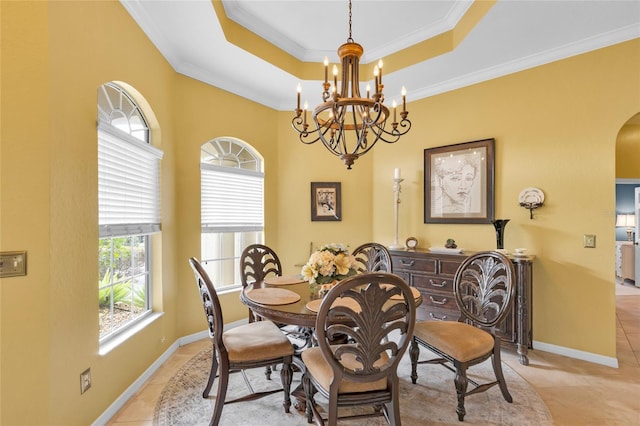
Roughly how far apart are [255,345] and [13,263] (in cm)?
134

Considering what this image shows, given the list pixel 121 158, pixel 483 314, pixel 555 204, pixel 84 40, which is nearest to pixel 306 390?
pixel 483 314

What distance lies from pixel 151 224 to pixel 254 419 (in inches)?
69.9

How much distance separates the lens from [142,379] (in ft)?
7.86

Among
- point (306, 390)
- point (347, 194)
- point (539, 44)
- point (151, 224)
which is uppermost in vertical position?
point (539, 44)

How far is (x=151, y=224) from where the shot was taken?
2.63 m

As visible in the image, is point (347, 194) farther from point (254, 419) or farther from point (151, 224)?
point (254, 419)

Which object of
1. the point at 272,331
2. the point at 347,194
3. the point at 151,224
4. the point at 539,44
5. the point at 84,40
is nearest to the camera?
the point at 84,40

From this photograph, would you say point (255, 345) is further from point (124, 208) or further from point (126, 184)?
point (126, 184)

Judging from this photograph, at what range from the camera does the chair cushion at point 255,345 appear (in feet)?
6.24

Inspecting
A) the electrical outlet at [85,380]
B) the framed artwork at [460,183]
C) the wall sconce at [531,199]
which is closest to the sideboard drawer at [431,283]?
the framed artwork at [460,183]

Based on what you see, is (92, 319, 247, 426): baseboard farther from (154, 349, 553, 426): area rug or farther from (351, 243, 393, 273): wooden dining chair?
(351, 243, 393, 273): wooden dining chair

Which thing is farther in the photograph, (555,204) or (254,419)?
(555,204)

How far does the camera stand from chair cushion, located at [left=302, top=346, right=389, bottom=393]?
1557 mm

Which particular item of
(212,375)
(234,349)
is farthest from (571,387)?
(212,375)
